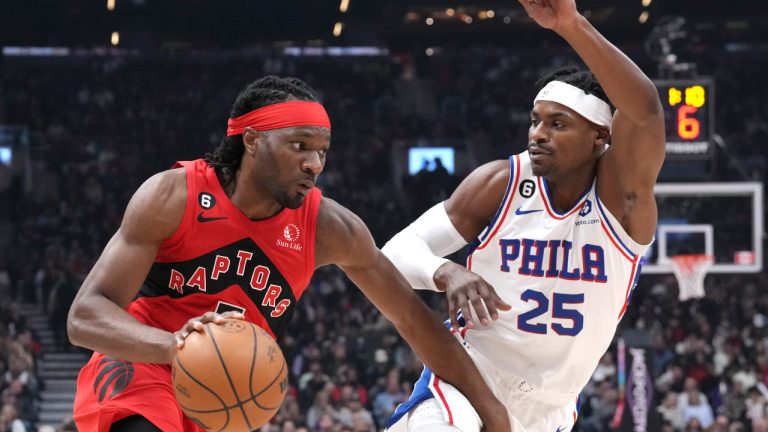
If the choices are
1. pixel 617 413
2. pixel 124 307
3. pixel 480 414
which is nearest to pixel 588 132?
pixel 480 414

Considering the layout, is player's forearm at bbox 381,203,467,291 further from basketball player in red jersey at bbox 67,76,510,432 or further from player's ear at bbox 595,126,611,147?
player's ear at bbox 595,126,611,147

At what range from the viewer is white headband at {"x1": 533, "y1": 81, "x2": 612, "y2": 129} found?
181 inches

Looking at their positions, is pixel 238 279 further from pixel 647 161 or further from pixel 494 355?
pixel 647 161

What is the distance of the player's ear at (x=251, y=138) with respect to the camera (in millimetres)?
4230

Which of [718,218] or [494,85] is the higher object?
[494,85]

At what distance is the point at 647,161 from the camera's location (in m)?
4.45

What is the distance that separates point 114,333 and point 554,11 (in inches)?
76.6

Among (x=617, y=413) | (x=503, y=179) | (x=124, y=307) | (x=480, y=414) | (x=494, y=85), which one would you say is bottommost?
(x=617, y=413)

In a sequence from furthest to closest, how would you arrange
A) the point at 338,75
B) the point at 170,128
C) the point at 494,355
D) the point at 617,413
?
the point at 338,75
the point at 170,128
the point at 617,413
the point at 494,355

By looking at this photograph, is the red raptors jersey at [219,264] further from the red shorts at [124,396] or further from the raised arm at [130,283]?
the red shorts at [124,396]

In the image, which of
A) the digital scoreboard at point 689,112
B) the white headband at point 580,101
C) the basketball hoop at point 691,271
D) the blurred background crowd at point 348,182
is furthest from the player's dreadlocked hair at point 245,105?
the basketball hoop at point 691,271

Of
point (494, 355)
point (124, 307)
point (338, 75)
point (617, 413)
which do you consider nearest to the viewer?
point (124, 307)

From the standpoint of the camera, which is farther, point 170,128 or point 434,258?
point 170,128

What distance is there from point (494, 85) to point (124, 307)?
73.1ft
